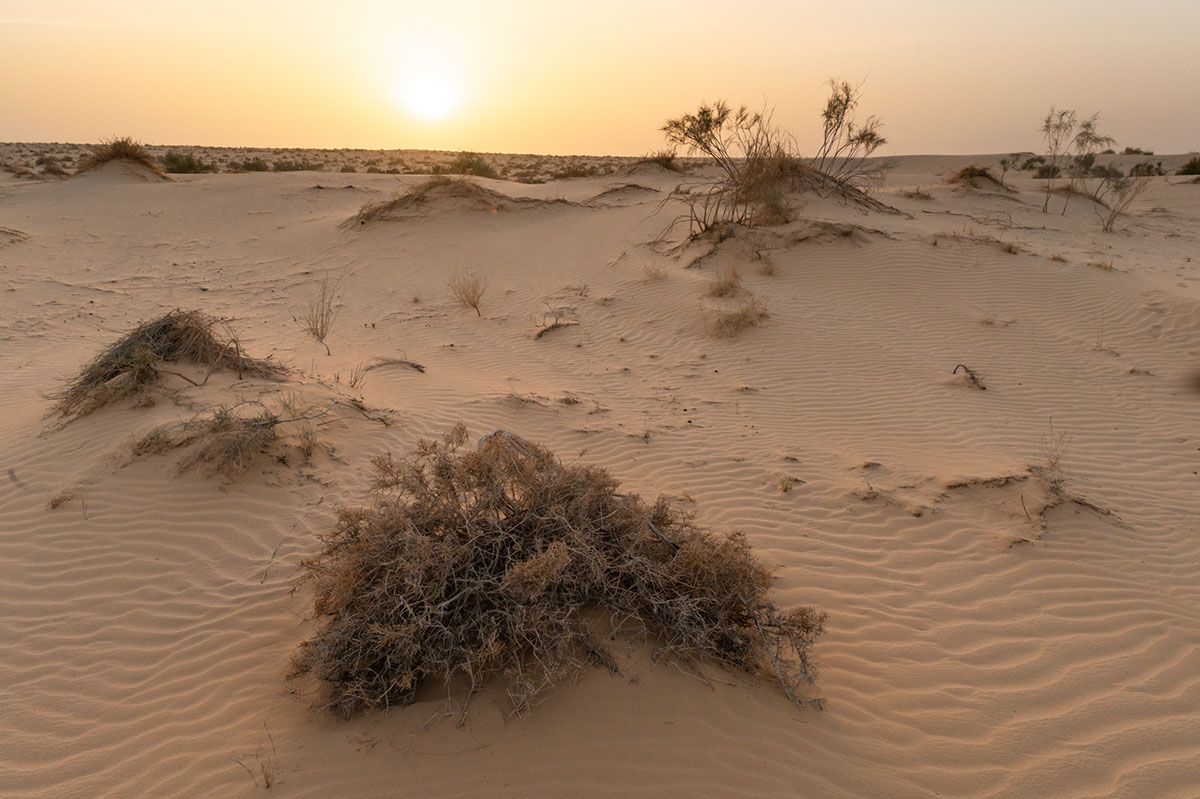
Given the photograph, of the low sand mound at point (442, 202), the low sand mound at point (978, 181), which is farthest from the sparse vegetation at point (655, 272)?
the low sand mound at point (978, 181)

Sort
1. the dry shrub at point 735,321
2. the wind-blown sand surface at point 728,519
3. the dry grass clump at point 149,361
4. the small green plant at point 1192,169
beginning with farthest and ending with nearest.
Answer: the small green plant at point 1192,169 → the dry shrub at point 735,321 → the dry grass clump at point 149,361 → the wind-blown sand surface at point 728,519

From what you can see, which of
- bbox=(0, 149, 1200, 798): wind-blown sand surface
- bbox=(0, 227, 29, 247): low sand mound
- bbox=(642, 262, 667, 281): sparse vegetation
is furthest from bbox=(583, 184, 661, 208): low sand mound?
bbox=(0, 227, 29, 247): low sand mound

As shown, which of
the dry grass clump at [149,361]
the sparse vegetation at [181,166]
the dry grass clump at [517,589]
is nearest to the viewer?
the dry grass clump at [517,589]

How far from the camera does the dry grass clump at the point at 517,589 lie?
2.92 metres

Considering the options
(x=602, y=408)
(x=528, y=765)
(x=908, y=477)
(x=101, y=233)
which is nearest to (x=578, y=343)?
(x=602, y=408)

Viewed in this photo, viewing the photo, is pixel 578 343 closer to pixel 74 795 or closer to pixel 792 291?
pixel 792 291

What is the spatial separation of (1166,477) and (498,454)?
5.89 m

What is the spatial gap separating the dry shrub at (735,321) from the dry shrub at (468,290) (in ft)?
14.0

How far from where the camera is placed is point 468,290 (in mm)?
12000

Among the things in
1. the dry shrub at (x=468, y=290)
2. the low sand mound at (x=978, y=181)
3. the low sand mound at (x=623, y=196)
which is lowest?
Result: the dry shrub at (x=468, y=290)

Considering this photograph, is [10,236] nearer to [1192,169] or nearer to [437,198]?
[437,198]

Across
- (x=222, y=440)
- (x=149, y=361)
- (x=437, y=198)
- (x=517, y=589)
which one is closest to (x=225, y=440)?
(x=222, y=440)

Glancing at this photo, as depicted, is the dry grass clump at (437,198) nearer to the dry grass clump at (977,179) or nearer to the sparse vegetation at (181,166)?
the sparse vegetation at (181,166)

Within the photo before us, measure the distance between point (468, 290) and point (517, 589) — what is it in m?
9.71
